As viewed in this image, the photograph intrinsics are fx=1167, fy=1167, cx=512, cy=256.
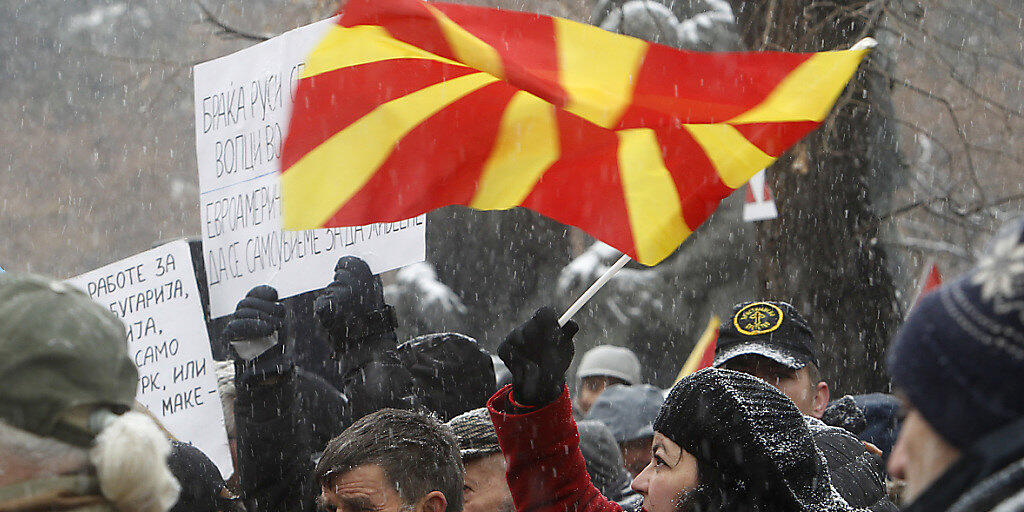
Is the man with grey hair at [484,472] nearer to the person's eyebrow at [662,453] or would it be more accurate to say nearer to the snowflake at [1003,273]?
the person's eyebrow at [662,453]

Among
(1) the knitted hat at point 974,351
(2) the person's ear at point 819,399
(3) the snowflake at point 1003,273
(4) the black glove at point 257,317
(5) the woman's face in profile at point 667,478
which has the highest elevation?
(3) the snowflake at point 1003,273

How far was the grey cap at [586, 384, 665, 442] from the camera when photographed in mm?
5504

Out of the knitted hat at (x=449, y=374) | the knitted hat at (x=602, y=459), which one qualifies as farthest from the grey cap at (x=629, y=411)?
the knitted hat at (x=449, y=374)

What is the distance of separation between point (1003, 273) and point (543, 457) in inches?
63.4

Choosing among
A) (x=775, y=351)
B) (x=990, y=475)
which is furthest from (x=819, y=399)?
(x=990, y=475)

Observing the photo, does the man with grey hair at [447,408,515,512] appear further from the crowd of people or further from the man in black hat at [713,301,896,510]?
the man in black hat at [713,301,896,510]

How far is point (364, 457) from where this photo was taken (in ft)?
9.36

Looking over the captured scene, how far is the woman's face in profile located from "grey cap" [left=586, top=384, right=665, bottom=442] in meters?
2.72

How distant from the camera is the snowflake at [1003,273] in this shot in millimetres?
1324

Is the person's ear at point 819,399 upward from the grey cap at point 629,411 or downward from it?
upward

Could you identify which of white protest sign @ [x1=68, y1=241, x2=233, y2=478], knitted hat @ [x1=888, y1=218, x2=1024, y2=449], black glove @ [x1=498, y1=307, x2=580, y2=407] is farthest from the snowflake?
white protest sign @ [x1=68, y1=241, x2=233, y2=478]

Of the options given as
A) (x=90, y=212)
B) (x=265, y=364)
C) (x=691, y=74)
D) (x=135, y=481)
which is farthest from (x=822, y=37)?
(x=90, y=212)

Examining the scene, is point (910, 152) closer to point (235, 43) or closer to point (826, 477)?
point (235, 43)

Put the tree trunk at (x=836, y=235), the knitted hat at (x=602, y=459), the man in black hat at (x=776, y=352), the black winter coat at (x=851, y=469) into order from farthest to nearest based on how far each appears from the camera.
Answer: the tree trunk at (x=836, y=235) → the knitted hat at (x=602, y=459) → the man in black hat at (x=776, y=352) → the black winter coat at (x=851, y=469)
